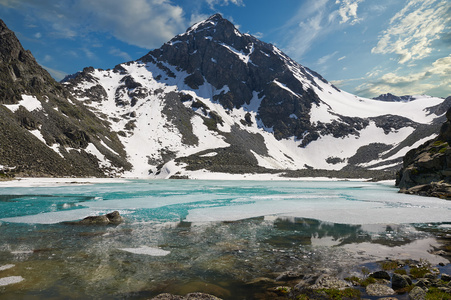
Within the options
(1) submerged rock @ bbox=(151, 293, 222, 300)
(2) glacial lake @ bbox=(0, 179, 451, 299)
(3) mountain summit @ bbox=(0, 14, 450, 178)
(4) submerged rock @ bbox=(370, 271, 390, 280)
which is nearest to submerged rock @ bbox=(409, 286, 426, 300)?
(4) submerged rock @ bbox=(370, 271, 390, 280)

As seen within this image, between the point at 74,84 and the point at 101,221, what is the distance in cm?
19385

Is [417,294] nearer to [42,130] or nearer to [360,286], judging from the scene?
[360,286]

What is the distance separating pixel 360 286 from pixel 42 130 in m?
110

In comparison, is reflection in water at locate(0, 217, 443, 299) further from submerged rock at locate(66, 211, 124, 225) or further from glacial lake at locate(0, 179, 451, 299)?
submerged rock at locate(66, 211, 124, 225)

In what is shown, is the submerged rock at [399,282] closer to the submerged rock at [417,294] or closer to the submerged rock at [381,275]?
the submerged rock at [381,275]

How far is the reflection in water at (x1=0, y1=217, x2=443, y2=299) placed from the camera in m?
9.16

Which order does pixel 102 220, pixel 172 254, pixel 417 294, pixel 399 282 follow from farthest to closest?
1. pixel 102 220
2. pixel 172 254
3. pixel 399 282
4. pixel 417 294

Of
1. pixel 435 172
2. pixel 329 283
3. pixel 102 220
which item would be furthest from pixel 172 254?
pixel 435 172

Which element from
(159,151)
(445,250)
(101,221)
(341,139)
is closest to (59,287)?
(101,221)

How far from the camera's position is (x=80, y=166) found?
3590 inches

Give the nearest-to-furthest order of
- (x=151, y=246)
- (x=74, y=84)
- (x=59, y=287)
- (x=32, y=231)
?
1. (x=59, y=287)
2. (x=151, y=246)
3. (x=32, y=231)
4. (x=74, y=84)

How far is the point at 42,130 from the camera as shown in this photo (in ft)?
303

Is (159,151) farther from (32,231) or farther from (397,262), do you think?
(397,262)

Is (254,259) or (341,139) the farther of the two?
(341,139)
